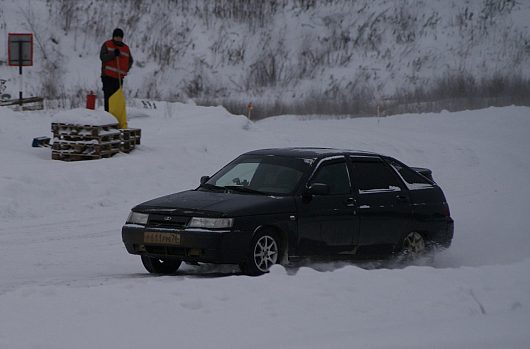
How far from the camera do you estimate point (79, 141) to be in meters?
18.9

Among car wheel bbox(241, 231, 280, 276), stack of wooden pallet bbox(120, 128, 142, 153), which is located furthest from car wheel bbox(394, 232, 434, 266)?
stack of wooden pallet bbox(120, 128, 142, 153)

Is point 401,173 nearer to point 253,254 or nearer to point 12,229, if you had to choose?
point 253,254

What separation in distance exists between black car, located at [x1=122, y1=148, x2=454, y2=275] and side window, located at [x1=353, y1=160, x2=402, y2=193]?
1 centimetres

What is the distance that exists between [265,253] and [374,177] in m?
2.13

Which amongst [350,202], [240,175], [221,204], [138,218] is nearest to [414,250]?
[350,202]

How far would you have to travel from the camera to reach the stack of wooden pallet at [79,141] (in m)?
18.6

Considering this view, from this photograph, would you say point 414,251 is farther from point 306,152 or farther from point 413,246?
point 306,152

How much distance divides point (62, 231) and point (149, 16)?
34705mm

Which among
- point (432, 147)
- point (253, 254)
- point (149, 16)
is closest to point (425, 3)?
point (149, 16)

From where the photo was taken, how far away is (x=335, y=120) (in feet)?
108

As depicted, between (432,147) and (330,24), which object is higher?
(330,24)

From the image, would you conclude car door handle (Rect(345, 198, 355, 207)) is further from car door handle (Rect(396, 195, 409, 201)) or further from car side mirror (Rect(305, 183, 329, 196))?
car door handle (Rect(396, 195, 409, 201))

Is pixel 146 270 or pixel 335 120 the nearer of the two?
pixel 146 270

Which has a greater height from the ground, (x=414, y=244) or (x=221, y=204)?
(x=221, y=204)
